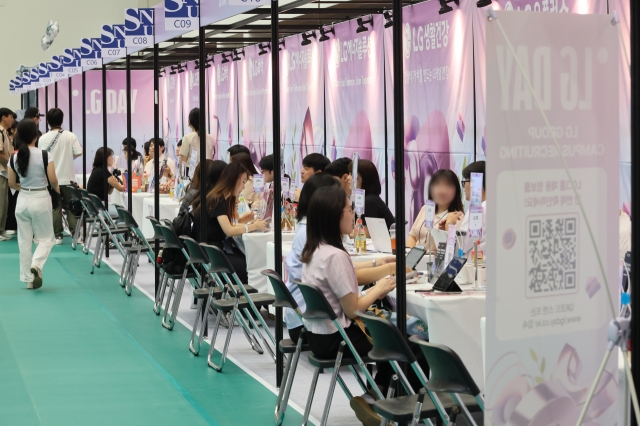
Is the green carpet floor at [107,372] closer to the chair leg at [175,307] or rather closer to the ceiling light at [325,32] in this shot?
the chair leg at [175,307]

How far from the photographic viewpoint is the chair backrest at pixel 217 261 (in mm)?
5692

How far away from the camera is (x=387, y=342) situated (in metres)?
3.56

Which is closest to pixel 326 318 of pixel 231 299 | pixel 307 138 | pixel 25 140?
pixel 231 299

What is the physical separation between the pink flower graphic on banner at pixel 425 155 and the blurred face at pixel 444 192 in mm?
2740

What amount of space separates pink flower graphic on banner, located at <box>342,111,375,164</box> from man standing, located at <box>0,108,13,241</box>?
170 inches

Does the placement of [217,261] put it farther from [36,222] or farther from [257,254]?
[36,222]

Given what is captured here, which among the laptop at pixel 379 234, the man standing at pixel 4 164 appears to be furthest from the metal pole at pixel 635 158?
the man standing at pixel 4 164

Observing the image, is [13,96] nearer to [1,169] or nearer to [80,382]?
[1,169]

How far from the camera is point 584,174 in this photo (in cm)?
270

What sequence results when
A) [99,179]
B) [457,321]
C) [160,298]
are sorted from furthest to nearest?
[99,179], [160,298], [457,321]

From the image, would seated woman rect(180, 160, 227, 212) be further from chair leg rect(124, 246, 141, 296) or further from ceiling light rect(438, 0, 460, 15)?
ceiling light rect(438, 0, 460, 15)

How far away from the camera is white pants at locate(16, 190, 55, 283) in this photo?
28.7 feet

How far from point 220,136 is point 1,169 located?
4.86 m

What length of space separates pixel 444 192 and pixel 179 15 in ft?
7.80
